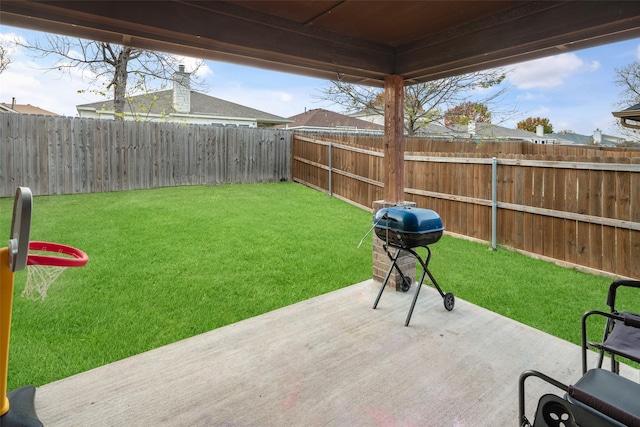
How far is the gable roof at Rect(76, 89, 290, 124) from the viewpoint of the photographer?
45.4 feet

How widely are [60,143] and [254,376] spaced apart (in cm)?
740

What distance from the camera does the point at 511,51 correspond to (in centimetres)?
282

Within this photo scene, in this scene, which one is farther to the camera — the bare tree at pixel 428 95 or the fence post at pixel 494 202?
the bare tree at pixel 428 95

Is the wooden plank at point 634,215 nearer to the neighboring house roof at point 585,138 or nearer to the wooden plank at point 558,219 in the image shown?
the wooden plank at point 558,219

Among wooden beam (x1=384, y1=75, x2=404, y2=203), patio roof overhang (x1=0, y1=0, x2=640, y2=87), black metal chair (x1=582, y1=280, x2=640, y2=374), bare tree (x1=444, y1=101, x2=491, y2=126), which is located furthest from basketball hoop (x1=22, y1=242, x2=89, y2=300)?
bare tree (x1=444, y1=101, x2=491, y2=126)

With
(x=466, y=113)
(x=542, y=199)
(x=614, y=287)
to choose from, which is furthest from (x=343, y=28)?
(x=466, y=113)

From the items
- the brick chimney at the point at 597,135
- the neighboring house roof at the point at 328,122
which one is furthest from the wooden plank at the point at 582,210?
the brick chimney at the point at 597,135

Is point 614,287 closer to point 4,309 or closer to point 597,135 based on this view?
point 4,309

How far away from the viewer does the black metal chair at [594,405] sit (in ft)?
3.94

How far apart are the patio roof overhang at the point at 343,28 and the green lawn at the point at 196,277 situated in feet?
6.91

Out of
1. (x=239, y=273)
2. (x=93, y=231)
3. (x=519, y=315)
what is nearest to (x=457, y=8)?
(x=519, y=315)

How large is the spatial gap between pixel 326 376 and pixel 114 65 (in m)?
12.5

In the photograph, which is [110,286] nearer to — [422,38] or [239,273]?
[239,273]

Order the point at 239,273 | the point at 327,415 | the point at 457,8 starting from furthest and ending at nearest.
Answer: the point at 239,273 < the point at 457,8 < the point at 327,415
